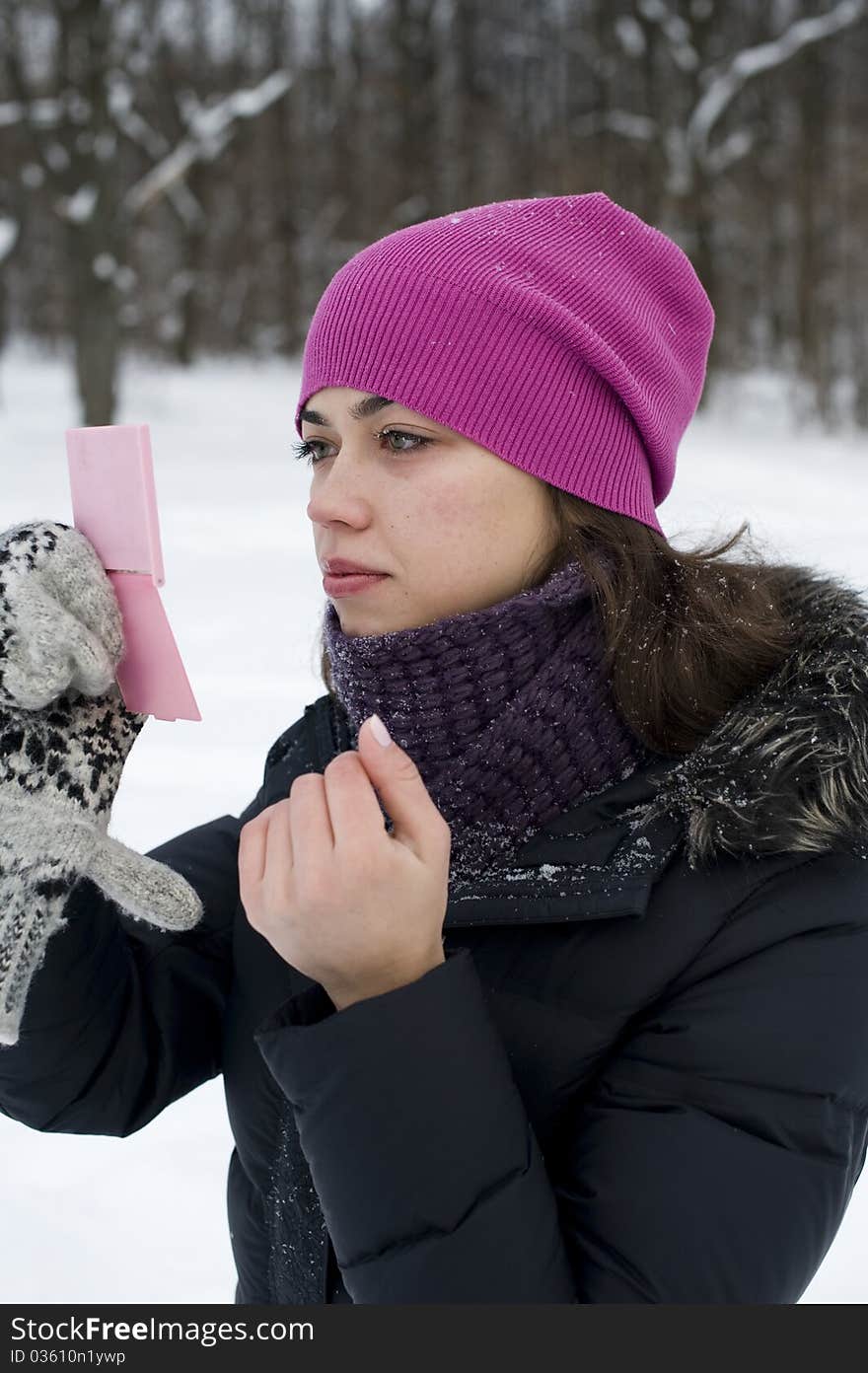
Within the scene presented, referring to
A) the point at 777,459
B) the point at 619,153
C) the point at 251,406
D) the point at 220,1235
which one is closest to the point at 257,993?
the point at 220,1235

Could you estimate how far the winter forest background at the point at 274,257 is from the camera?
8.19ft

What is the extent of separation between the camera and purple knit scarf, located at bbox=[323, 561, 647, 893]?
4.26ft

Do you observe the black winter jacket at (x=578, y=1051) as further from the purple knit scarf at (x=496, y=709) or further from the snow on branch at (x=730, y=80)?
the snow on branch at (x=730, y=80)

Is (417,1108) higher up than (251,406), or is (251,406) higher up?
(417,1108)

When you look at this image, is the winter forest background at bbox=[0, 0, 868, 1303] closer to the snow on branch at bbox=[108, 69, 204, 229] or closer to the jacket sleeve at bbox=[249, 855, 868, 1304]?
the snow on branch at bbox=[108, 69, 204, 229]

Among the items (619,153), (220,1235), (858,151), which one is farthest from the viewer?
(619,153)

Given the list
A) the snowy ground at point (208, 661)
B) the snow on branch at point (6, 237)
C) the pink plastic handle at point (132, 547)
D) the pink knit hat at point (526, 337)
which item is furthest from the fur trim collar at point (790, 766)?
the snow on branch at point (6, 237)

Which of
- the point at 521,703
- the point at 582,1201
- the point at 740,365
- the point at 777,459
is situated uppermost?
the point at 521,703

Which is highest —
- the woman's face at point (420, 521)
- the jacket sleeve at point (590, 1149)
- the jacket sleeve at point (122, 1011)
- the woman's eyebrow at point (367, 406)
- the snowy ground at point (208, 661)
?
the woman's eyebrow at point (367, 406)

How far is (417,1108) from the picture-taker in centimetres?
99

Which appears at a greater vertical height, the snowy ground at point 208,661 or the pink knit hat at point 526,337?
the pink knit hat at point 526,337

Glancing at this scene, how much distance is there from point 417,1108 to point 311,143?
23.4 meters

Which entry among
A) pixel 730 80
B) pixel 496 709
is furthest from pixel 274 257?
pixel 496 709

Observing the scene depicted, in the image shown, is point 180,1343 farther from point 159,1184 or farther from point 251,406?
point 251,406
